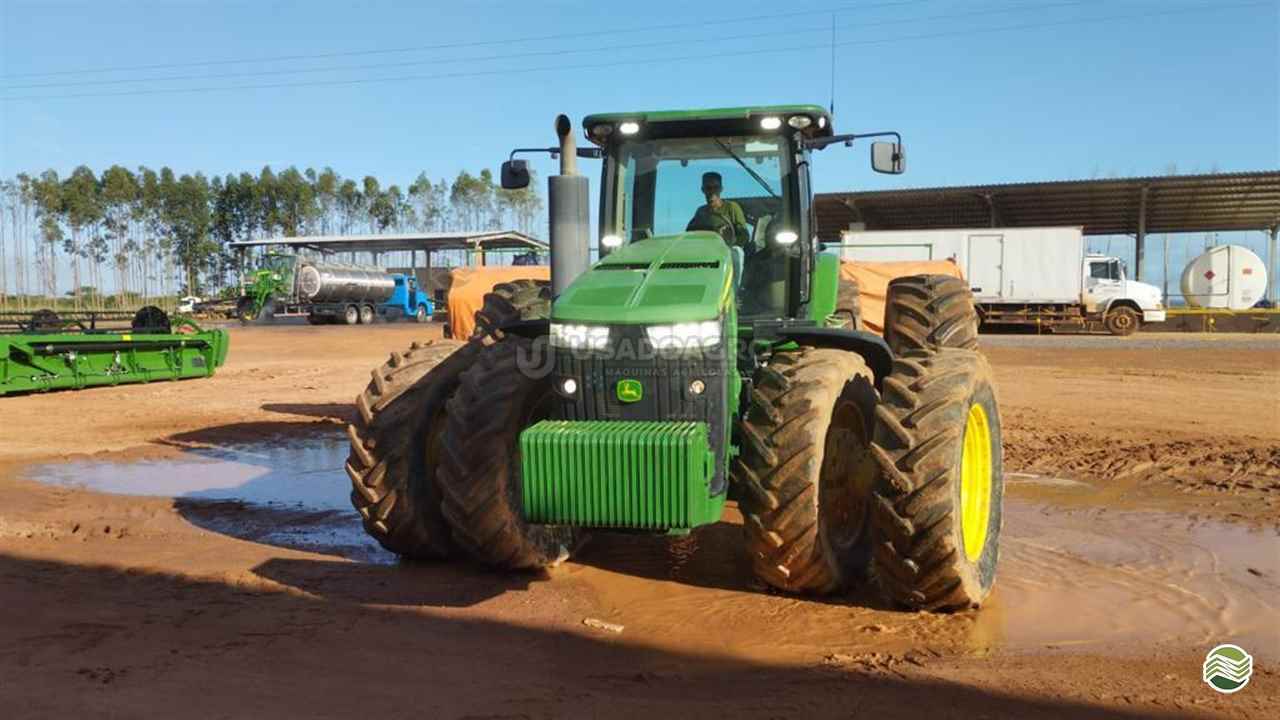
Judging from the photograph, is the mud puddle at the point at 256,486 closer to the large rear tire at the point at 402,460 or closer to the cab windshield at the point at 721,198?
the large rear tire at the point at 402,460

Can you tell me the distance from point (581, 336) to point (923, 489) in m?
1.88

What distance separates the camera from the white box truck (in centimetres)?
2950

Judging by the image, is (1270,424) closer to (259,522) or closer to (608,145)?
(608,145)

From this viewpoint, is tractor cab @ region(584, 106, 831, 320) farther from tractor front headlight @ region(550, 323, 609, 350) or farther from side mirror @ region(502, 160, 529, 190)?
tractor front headlight @ region(550, 323, 609, 350)

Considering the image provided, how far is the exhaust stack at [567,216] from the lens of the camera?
5805 millimetres

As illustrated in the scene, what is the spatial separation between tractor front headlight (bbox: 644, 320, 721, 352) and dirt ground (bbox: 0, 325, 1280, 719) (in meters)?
1.44

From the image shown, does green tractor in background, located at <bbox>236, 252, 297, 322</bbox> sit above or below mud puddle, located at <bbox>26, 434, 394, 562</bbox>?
above

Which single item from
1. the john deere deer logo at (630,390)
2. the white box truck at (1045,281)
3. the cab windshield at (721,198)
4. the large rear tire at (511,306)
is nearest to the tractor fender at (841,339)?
the cab windshield at (721,198)

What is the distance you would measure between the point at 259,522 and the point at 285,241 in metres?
44.4

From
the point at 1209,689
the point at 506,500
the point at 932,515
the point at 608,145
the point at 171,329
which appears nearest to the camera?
the point at 1209,689

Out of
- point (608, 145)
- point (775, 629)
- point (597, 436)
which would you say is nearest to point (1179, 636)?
point (775, 629)

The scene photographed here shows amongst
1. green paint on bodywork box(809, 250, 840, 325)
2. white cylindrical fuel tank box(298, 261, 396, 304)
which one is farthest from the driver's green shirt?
white cylindrical fuel tank box(298, 261, 396, 304)

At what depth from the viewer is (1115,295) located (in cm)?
2989

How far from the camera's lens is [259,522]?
791 centimetres
